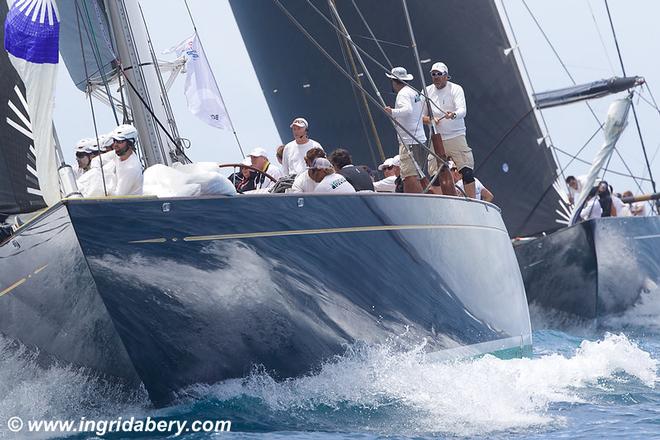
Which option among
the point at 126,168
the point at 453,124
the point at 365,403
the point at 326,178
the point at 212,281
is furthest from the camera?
the point at 453,124

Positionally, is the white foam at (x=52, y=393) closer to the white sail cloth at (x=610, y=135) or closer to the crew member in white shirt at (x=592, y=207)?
the white sail cloth at (x=610, y=135)

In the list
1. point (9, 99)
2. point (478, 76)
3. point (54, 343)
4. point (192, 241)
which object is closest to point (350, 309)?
point (192, 241)

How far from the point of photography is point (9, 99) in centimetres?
768

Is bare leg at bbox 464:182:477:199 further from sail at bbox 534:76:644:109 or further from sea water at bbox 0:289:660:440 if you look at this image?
sail at bbox 534:76:644:109

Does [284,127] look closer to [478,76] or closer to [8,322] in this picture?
[478,76]

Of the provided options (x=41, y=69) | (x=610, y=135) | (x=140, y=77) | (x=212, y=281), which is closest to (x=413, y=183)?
(x=140, y=77)

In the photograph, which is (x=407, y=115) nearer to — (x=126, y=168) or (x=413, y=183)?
(x=413, y=183)

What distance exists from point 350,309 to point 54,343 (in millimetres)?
1715

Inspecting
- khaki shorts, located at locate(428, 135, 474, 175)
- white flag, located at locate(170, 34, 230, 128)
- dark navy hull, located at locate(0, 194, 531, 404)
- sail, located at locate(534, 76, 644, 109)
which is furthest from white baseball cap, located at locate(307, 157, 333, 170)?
white flag, located at locate(170, 34, 230, 128)

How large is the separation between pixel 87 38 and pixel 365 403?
13.9ft

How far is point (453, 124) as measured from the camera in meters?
10.6

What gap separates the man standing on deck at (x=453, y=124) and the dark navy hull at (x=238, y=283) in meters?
2.69

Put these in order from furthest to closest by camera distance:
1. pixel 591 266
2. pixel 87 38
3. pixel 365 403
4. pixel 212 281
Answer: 1. pixel 591 266
2. pixel 87 38
3. pixel 365 403
4. pixel 212 281

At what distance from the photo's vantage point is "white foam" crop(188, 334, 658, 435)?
21.7ft
